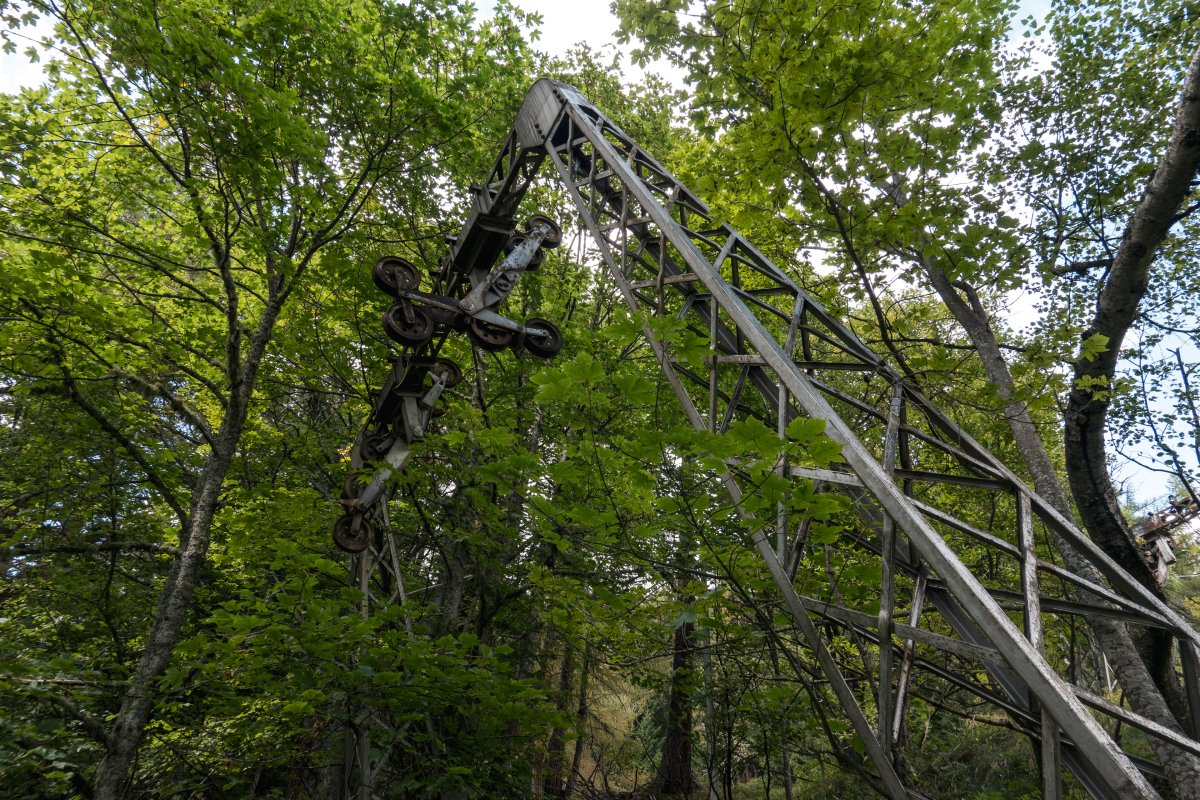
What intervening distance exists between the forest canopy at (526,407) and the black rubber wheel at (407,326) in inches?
19.8

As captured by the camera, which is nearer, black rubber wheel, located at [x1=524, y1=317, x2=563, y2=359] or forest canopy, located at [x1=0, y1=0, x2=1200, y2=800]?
forest canopy, located at [x1=0, y1=0, x2=1200, y2=800]

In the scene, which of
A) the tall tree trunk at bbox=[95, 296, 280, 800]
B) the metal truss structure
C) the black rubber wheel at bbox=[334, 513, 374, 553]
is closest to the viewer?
the metal truss structure

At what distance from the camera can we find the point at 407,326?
4.73m

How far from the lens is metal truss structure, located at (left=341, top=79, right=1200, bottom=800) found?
1.75 meters

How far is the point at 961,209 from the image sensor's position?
13.9 feet

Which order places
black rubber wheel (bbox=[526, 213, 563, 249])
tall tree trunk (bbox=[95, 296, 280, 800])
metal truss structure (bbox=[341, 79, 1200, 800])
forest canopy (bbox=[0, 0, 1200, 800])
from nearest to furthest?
1. metal truss structure (bbox=[341, 79, 1200, 800])
2. forest canopy (bbox=[0, 0, 1200, 800])
3. tall tree trunk (bbox=[95, 296, 280, 800])
4. black rubber wheel (bbox=[526, 213, 563, 249])

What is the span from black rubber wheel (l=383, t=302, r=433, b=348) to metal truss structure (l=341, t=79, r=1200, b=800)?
67 mm

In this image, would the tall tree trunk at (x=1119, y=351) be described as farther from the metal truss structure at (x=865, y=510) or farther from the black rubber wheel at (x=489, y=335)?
the black rubber wheel at (x=489, y=335)

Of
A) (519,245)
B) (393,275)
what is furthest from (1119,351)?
(393,275)

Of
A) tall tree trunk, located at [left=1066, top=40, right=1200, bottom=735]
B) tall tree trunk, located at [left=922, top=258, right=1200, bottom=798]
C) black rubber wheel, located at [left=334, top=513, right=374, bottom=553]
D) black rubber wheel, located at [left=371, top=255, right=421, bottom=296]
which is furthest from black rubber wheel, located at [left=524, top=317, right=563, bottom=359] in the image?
tall tree trunk, located at [left=1066, top=40, right=1200, bottom=735]

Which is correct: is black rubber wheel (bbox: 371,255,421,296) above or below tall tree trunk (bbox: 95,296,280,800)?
above

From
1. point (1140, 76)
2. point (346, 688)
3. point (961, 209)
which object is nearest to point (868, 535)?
point (961, 209)

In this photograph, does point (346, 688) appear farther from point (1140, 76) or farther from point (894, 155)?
point (1140, 76)

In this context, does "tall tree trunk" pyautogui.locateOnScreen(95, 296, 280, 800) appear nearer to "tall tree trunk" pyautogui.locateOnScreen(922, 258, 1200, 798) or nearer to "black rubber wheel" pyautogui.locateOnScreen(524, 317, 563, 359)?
"black rubber wheel" pyautogui.locateOnScreen(524, 317, 563, 359)
